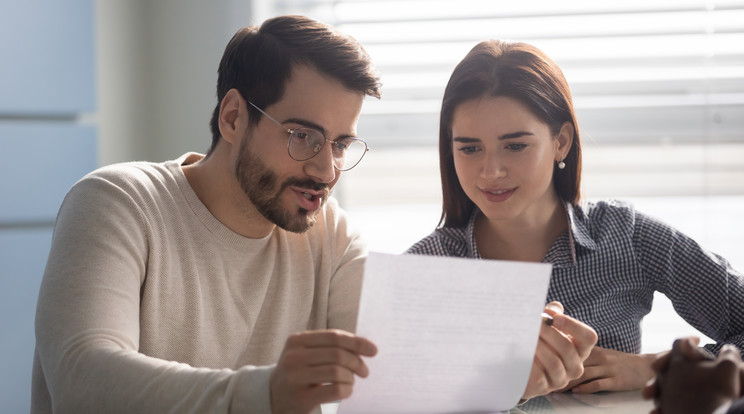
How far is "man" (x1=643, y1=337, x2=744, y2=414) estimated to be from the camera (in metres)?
0.76

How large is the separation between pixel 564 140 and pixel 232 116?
0.72m

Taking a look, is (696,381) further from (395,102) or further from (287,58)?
(395,102)

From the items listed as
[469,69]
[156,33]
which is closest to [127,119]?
[156,33]

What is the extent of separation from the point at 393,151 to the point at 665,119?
2.90 ft

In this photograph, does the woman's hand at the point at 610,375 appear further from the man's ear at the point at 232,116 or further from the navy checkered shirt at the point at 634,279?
the man's ear at the point at 232,116

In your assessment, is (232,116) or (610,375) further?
(232,116)

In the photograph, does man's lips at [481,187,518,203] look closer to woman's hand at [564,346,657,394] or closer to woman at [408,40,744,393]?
woman at [408,40,744,393]

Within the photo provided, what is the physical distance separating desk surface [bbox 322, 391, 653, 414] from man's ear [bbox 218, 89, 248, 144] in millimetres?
562

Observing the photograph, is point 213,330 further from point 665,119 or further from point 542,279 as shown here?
point 665,119

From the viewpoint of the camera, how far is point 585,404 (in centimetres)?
115

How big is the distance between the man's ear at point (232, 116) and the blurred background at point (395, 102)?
948mm

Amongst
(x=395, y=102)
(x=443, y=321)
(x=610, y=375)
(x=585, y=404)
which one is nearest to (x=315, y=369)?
(x=443, y=321)

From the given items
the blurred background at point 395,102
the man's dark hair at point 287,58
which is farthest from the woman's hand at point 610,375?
the blurred background at point 395,102

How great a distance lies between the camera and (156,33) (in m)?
2.52
